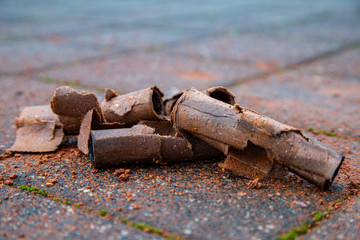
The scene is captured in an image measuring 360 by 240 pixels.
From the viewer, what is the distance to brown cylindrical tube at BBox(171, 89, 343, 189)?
5.17 ft

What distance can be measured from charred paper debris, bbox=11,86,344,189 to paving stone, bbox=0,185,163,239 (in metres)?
0.32

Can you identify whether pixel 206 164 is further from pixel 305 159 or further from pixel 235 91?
pixel 235 91

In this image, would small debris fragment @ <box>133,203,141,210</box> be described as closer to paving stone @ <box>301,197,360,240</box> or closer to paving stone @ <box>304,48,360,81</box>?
paving stone @ <box>301,197,360,240</box>

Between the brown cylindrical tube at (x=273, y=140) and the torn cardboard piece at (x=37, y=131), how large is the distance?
0.77 m

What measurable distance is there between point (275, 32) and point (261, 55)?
1.73 metres

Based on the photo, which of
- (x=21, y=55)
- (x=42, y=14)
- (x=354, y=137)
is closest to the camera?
(x=354, y=137)

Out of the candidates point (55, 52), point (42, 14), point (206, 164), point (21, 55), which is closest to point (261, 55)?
point (55, 52)

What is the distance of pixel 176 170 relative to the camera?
1.78m

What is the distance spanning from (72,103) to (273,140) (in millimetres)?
958

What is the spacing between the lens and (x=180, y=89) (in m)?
3.21

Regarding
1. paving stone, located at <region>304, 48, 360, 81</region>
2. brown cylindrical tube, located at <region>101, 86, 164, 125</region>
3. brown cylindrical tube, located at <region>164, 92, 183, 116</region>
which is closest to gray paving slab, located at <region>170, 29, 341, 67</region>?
paving stone, located at <region>304, 48, 360, 81</region>

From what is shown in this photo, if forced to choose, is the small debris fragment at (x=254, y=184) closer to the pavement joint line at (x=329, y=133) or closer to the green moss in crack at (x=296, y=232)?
the green moss in crack at (x=296, y=232)

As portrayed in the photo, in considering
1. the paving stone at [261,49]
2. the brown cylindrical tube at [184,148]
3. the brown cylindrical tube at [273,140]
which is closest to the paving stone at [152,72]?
the paving stone at [261,49]

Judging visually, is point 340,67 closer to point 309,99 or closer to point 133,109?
point 309,99
